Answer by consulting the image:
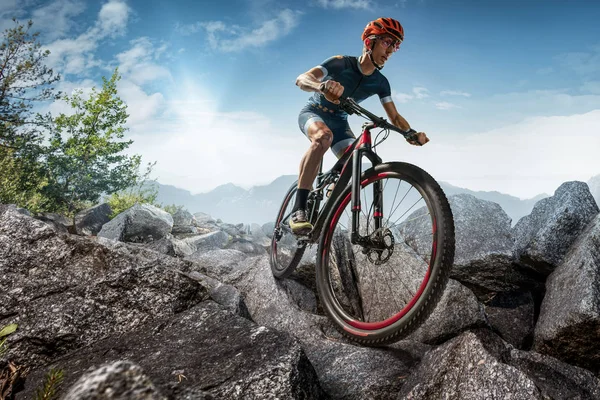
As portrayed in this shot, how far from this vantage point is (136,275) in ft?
12.5

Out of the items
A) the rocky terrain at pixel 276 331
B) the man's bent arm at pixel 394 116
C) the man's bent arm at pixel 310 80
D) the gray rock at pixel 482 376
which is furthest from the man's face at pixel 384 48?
the gray rock at pixel 482 376

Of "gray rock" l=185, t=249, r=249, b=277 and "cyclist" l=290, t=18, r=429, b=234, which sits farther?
"gray rock" l=185, t=249, r=249, b=277

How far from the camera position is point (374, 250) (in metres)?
4.37

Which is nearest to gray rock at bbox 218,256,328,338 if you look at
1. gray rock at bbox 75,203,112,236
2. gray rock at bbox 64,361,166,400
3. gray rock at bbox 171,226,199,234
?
gray rock at bbox 64,361,166,400

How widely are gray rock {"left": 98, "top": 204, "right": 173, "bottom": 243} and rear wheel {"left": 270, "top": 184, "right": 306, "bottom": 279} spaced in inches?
376

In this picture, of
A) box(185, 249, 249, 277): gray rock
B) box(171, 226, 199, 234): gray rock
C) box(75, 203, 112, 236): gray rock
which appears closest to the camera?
box(185, 249, 249, 277): gray rock

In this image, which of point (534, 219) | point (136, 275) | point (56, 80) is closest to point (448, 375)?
point (136, 275)

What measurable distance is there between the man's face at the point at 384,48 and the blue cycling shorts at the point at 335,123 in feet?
3.80

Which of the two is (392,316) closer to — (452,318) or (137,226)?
(452,318)

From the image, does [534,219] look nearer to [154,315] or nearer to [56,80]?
[154,315]

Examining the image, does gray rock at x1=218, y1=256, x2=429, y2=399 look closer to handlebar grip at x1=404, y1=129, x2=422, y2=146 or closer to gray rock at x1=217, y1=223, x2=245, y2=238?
handlebar grip at x1=404, y1=129, x2=422, y2=146

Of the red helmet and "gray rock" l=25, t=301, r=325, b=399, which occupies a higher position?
the red helmet

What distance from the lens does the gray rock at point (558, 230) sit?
521 centimetres

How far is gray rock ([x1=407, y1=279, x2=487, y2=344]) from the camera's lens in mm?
4484
